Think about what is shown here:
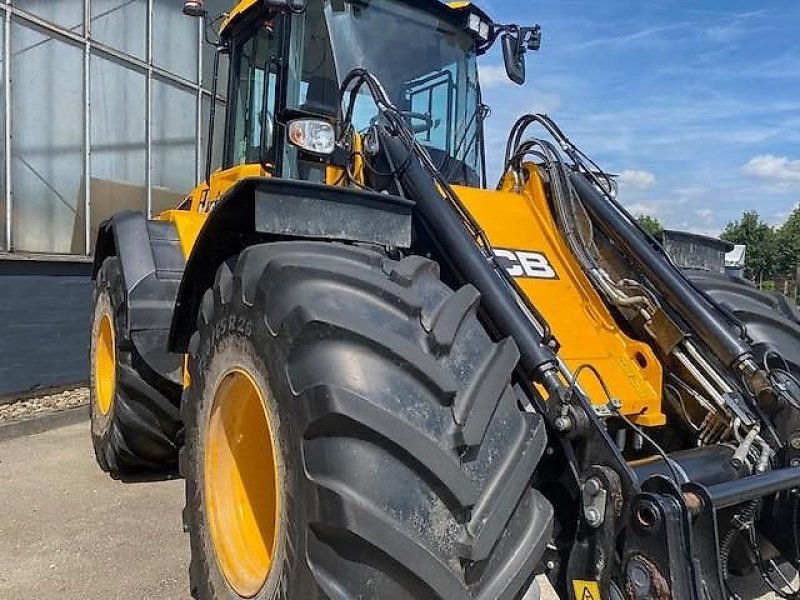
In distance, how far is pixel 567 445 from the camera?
2207mm

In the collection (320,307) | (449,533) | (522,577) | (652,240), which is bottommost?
(522,577)

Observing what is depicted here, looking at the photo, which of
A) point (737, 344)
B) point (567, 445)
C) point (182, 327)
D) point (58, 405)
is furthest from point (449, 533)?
point (58, 405)

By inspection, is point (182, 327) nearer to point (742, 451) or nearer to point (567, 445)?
point (567, 445)

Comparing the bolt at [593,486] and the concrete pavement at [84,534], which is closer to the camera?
the bolt at [593,486]

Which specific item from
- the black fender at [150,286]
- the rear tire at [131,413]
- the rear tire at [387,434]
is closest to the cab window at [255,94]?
the black fender at [150,286]

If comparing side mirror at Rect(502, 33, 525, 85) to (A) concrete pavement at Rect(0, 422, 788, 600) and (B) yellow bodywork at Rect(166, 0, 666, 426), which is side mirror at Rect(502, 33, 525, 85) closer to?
(B) yellow bodywork at Rect(166, 0, 666, 426)

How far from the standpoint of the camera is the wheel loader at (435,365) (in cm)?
188

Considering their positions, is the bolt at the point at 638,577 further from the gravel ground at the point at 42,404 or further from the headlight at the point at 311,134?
the gravel ground at the point at 42,404

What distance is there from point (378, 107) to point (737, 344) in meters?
1.73

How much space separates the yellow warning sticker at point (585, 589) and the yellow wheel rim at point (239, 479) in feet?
3.26

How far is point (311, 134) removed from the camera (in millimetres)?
2949

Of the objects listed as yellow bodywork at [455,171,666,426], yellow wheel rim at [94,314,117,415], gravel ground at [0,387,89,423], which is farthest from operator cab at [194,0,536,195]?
gravel ground at [0,387,89,423]

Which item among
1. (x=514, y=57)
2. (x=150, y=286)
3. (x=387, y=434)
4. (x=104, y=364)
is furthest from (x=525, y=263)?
(x=104, y=364)

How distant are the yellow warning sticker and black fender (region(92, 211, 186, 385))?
2.60 metres
